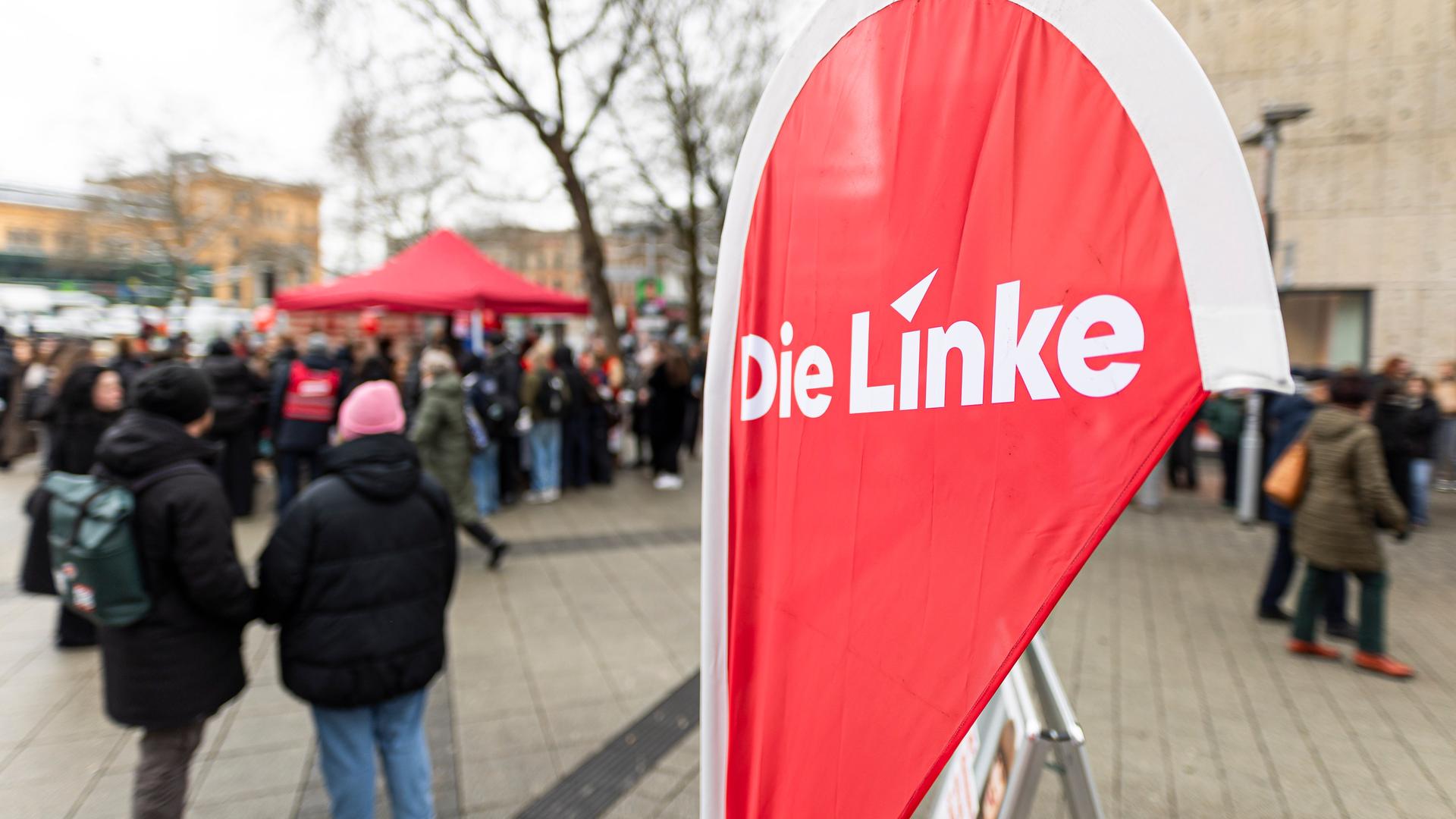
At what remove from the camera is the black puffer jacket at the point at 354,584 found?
8.34 feet

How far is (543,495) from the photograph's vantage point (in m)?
9.34

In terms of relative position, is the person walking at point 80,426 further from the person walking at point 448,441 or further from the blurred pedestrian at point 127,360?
the blurred pedestrian at point 127,360

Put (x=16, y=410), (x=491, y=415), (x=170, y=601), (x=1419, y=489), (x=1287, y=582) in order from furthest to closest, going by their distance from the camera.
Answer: (x=16, y=410) < (x=491, y=415) < (x=1419, y=489) < (x=1287, y=582) < (x=170, y=601)

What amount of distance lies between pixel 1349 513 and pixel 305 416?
8.14m

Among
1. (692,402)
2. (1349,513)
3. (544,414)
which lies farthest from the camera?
(692,402)

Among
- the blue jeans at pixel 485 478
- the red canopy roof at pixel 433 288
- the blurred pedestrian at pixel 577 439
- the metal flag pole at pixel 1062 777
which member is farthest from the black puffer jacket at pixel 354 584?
the blurred pedestrian at pixel 577 439

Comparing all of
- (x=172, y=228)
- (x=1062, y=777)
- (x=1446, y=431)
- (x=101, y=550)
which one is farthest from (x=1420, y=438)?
(x=172, y=228)

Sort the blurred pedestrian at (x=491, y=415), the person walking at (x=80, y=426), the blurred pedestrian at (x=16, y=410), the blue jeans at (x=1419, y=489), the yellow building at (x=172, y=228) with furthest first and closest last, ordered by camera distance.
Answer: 1. the yellow building at (x=172, y=228)
2. the blurred pedestrian at (x=16, y=410)
3. the blurred pedestrian at (x=491, y=415)
4. the blue jeans at (x=1419, y=489)
5. the person walking at (x=80, y=426)

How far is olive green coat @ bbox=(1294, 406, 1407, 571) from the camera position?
438 cm

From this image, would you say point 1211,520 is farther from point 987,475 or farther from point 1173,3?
point 987,475

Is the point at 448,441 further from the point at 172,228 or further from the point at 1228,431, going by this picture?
the point at 172,228

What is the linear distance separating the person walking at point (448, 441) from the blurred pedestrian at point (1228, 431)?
752 cm

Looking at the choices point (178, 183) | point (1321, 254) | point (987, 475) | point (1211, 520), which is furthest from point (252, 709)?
point (178, 183)

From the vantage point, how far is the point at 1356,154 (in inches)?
407
